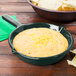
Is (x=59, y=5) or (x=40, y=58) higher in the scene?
(x=59, y=5)

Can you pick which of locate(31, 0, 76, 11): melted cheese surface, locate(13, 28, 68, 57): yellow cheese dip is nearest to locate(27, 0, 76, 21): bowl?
locate(31, 0, 76, 11): melted cheese surface

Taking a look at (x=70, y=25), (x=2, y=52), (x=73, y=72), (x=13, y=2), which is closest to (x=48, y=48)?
(x=73, y=72)

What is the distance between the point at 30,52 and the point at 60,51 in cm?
15

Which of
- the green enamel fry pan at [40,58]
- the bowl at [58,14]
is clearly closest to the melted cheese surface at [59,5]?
the bowl at [58,14]

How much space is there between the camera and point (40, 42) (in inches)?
37.0

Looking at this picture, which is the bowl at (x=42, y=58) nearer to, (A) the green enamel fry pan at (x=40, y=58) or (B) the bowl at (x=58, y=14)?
(A) the green enamel fry pan at (x=40, y=58)

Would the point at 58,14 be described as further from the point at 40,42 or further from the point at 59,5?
the point at 40,42

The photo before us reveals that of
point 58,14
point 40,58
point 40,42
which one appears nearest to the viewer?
point 40,58

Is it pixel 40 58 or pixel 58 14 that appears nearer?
pixel 40 58

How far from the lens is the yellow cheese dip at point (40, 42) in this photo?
882 mm

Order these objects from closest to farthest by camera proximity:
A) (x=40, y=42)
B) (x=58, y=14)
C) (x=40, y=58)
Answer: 1. (x=40, y=58)
2. (x=40, y=42)
3. (x=58, y=14)

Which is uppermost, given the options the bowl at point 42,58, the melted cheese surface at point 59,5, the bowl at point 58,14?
the melted cheese surface at point 59,5

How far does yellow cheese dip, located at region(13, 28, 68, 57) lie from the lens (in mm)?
882

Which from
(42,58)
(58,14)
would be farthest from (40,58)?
(58,14)
